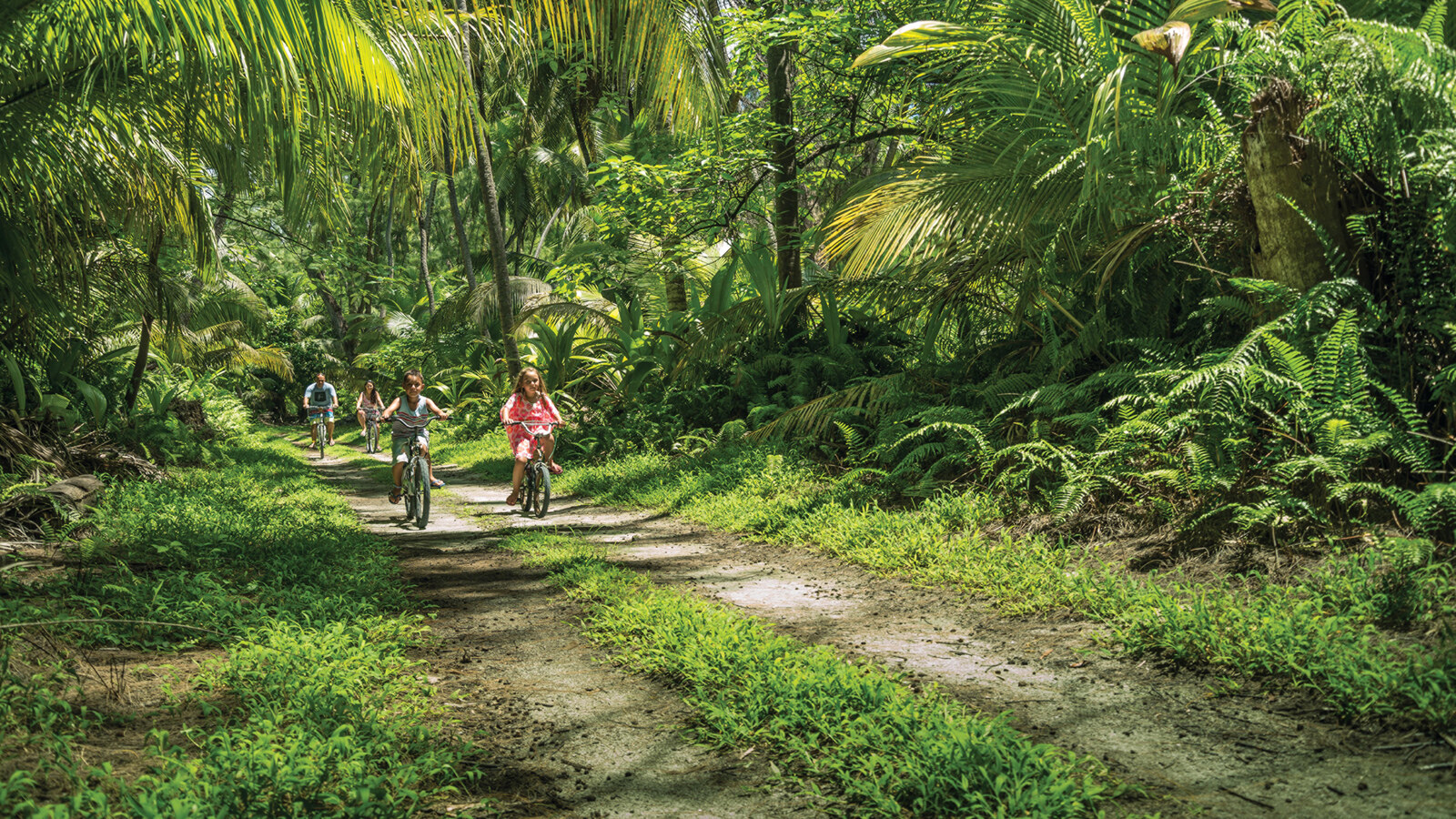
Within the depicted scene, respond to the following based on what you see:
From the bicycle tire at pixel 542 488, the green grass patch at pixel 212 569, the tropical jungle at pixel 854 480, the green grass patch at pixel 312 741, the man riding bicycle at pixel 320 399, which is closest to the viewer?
the green grass patch at pixel 312 741

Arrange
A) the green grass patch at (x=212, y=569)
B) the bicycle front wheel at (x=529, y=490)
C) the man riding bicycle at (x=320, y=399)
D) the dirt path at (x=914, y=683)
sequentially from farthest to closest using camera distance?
the man riding bicycle at (x=320, y=399) < the bicycle front wheel at (x=529, y=490) < the green grass patch at (x=212, y=569) < the dirt path at (x=914, y=683)

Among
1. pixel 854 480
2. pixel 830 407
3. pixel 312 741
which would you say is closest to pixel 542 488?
pixel 830 407

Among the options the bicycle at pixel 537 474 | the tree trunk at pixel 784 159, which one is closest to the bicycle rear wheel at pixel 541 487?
the bicycle at pixel 537 474

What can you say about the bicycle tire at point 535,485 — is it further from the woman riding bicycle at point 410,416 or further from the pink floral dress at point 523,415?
the woman riding bicycle at point 410,416

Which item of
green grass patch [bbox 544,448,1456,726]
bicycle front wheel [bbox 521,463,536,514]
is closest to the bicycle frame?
bicycle front wheel [bbox 521,463,536,514]

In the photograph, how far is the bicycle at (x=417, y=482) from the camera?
27.6 feet

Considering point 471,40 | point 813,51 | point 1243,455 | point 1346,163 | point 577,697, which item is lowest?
point 577,697

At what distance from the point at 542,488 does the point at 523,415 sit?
79 cm

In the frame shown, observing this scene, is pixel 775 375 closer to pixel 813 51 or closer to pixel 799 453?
pixel 799 453

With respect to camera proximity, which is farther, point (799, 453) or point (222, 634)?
point (799, 453)

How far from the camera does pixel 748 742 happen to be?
311 centimetres

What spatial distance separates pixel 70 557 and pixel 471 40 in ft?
34.3

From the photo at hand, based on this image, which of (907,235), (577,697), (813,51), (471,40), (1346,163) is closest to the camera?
(577,697)

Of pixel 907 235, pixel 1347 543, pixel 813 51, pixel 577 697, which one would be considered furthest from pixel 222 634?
pixel 813 51
